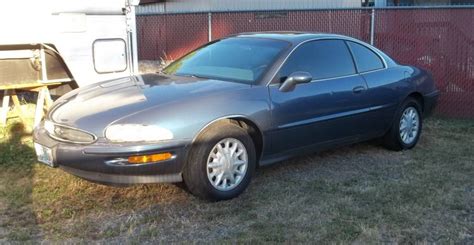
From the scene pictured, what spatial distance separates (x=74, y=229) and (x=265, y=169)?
2.16 metres

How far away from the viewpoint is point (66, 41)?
6656 mm

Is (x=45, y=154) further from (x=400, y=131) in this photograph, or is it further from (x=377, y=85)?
(x=400, y=131)

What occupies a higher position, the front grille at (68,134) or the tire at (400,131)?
the front grille at (68,134)

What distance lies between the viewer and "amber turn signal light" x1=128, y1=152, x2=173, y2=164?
14.1 ft

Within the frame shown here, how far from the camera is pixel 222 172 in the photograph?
474 centimetres

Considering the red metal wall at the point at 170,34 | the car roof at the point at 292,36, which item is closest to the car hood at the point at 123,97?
the car roof at the point at 292,36

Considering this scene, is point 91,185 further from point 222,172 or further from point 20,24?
point 20,24

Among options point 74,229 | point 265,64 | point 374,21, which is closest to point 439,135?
point 374,21

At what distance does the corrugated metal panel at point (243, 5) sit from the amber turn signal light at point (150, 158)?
10.7 meters

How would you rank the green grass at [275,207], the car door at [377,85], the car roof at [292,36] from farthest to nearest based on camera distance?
the car door at [377,85], the car roof at [292,36], the green grass at [275,207]

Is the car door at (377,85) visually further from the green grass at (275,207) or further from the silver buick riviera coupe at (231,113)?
the green grass at (275,207)

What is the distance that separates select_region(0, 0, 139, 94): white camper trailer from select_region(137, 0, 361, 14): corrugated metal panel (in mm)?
7696

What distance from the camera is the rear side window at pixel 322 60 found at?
215 inches

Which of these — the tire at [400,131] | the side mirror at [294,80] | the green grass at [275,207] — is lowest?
the green grass at [275,207]
